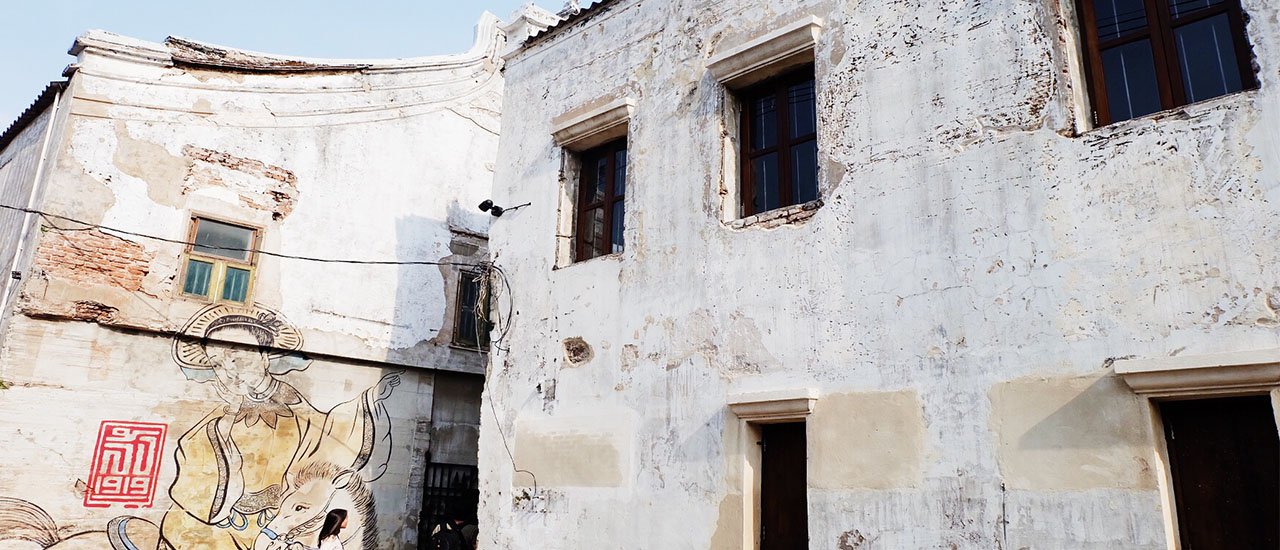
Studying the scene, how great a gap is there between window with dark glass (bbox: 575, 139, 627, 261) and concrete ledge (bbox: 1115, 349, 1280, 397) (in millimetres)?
4533

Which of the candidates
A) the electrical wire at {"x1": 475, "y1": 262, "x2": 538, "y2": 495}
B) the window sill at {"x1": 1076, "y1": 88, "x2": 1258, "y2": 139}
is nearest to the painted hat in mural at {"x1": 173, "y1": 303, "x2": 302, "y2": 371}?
the electrical wire at {"x1": 475, "y1": 262, "x2": 538, "y2": 495}

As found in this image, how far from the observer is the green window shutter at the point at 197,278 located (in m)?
9.70

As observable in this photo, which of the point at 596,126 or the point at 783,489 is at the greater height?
the point at 596,126

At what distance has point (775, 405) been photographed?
593cm

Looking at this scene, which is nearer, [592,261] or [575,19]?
[592,261]

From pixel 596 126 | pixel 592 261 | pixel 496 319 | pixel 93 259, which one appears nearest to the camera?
pixel 592 261

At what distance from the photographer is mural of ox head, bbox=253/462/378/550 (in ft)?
32.6

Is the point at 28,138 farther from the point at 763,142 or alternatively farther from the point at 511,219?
the point at 763,142

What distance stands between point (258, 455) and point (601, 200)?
5356mm

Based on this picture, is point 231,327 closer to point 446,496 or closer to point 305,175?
point 305,175

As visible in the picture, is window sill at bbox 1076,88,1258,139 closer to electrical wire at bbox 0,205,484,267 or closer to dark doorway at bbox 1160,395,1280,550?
dark doorway at bbox 1160,395,1280,550

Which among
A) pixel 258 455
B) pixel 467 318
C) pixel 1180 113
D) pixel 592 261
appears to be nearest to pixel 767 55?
pixel 592 261

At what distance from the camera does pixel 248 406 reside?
9.87 meters

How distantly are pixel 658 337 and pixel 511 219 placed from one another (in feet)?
8.40
